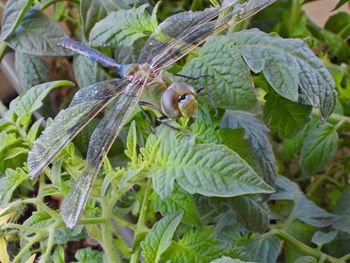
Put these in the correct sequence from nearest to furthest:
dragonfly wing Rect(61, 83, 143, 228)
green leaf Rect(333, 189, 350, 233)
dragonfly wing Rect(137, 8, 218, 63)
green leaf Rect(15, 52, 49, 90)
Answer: dragonfly wing Rect(61, 83, 143, 228) → dragonfly wing Rect(137, 8, 218, 63) → green leaf Rect(333, 189, 350, 233) → green leaf Rect(15, 52, 49, 90)

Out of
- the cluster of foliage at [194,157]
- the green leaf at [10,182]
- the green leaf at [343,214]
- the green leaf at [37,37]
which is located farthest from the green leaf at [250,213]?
the green leaf at [37,37]

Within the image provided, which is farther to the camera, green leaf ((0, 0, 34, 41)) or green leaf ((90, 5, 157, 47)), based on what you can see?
green leaf ((0, 0, 34, 41))

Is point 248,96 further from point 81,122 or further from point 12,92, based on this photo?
point 12,92

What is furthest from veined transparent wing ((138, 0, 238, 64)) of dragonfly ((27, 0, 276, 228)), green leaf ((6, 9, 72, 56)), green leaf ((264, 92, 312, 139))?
green leaf ((6, 9, 72, 56))

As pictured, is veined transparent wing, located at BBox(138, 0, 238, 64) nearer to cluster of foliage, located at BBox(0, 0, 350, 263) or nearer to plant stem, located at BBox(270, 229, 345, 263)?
cluster of foliage, located at BBox(0, 0, 350, 263)

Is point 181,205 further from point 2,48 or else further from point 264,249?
point 2,48

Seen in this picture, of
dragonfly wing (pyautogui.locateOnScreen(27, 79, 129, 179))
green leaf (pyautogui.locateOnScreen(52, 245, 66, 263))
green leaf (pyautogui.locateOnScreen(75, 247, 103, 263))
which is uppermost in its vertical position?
dragonfly wing (pyautogui.locateOnScreen(27, 79, 129, 179))

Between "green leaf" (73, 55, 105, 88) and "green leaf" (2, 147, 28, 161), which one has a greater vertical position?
"green leaf" (2, 147, 28, 161)

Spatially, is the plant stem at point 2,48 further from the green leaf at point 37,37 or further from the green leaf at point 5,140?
the green leaf at point 5,140
